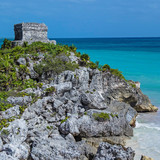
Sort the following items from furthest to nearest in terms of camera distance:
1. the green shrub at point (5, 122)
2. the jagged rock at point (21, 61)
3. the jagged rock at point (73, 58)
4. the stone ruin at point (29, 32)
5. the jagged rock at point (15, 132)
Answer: the stone ruin at point (29, 32)
the jagged rock at point (73, 58)
the jagged rock at point (21, 61)
the green shrub at point (5, 122)
the jagged rock at point (15, 132)

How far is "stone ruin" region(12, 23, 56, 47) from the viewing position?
20.8 m

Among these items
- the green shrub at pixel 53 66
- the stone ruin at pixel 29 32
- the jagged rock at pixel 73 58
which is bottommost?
the green shrub at pixel 53 66

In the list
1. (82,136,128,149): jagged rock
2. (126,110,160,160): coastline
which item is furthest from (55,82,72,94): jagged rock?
(126,110,160,160): coastline

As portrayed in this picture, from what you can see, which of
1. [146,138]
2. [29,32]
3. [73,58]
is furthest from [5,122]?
[29,32]

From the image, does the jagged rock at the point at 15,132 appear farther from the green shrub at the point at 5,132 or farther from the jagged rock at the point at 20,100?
the jagged rock at the point at 20,100

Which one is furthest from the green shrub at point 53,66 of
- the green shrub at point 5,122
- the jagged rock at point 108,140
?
the jagged rock at point 108,140

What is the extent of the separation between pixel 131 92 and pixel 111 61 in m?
24.1

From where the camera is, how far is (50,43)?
21.7m

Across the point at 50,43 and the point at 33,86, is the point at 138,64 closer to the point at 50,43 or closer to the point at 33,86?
the point at 50,43

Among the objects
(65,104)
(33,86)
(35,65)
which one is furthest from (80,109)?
(35,65)

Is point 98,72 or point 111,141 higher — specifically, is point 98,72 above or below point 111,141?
above

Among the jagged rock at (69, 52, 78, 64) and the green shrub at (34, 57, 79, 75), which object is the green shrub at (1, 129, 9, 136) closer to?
the green shrub at (34, 57, 79, 75)

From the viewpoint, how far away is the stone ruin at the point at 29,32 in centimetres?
2075

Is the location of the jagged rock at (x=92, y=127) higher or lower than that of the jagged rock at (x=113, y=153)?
higher
